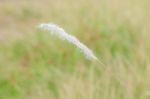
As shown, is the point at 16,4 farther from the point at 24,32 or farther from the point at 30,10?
the point at 24,32

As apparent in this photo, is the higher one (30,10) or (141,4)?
(30,10)

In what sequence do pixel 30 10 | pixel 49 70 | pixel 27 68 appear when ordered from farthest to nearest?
1. pixel 30 10
2. pixel 27 68
3. pixel 49 70

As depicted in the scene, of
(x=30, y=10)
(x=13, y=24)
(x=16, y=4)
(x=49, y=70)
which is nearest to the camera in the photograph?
(x=49, y=70)

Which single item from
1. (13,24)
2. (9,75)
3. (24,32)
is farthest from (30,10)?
(9,75)

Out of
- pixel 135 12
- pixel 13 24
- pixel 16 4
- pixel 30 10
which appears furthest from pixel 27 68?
pixel 16 4

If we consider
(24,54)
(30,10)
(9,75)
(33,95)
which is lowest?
(33,95)

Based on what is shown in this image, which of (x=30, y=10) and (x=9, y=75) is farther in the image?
(x=30, y=10)
